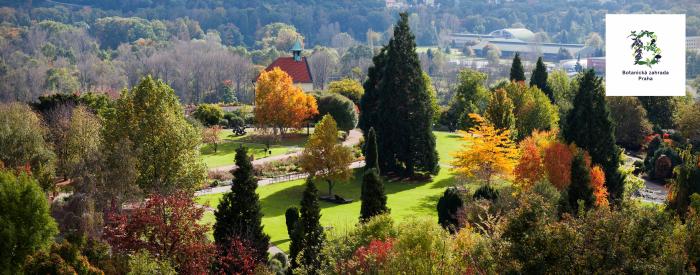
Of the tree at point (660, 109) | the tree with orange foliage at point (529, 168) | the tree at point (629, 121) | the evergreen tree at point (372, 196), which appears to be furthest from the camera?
the tree at point (660, 109)

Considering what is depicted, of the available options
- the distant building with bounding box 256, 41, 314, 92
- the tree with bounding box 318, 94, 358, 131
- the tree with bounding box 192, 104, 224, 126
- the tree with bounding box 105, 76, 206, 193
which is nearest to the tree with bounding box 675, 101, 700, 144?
the tree with bounding box 318, 94, 358, 131

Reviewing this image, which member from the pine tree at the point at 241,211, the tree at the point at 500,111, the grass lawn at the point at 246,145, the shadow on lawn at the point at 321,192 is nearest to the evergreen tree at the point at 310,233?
the pine tree at the point at 241,211

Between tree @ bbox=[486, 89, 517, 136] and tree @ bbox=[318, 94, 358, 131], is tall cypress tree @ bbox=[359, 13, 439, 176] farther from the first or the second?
tree @ bbox=[318, 94, 358, 131]

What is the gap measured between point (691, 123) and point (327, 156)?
1169 inches

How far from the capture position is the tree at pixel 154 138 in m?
37.4

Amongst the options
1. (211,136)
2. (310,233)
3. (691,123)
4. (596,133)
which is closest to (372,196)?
(310,233)

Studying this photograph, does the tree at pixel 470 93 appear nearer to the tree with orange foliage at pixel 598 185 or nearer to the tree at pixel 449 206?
the tree with orange foliage at pixel 598 185

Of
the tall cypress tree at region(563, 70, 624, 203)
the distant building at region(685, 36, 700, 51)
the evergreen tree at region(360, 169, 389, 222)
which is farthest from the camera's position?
the distant building at region(685, 36, 700, 51)

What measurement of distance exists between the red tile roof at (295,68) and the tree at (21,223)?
197 ft

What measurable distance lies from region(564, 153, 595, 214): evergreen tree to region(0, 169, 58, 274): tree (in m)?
22.4

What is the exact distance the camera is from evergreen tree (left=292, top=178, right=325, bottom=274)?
29772mm

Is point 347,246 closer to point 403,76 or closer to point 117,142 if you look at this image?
point 117,142

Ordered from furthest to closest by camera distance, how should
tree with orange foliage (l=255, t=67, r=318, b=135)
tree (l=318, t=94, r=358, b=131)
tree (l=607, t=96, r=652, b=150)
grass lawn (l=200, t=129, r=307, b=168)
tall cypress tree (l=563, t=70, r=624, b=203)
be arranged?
tree (l=318, t=94, r=358, b=131), tree (l=607, t=96, r=652, b=150), tree with orange foliage (l=255, t=67, r=318, b=135), grass lawn (l=200, t=129, r=307, b=168), tall cypress tree (l=563, t=70, r=624, b=203)

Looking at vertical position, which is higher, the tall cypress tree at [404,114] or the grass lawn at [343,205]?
the tall cypress tree at [404,114]
